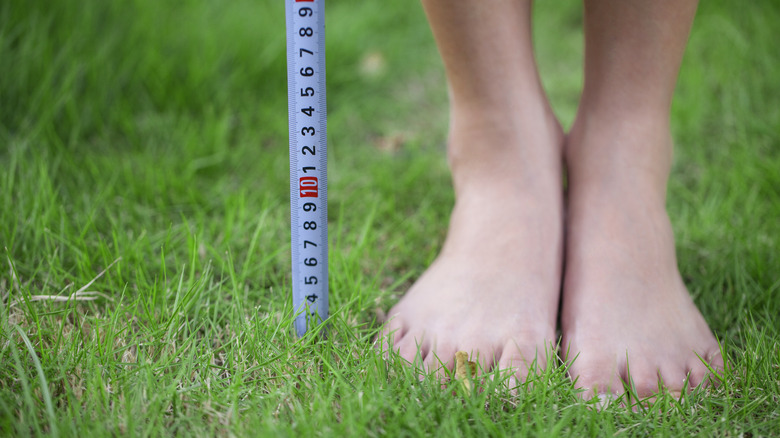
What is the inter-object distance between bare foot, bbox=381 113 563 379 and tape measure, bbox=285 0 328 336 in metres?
0.18

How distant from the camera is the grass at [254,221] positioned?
2.56 ft

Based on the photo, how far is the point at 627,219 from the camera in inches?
41.1

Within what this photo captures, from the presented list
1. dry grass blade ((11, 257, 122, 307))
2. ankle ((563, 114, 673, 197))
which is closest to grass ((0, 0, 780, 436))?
dry grass blade ((11, 257, 122, 307))

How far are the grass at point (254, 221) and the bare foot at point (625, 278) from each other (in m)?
0.07

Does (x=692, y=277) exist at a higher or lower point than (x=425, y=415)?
higher

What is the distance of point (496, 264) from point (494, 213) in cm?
11

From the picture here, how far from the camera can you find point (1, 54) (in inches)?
63.0

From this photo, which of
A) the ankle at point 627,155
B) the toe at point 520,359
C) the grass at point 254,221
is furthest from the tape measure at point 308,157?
the ankle at point 627,155

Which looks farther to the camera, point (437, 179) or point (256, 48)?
point (256, 48)

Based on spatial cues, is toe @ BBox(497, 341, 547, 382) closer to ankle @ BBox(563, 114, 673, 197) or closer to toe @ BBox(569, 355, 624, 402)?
toe @ BBox(569, 355, 624, 402)

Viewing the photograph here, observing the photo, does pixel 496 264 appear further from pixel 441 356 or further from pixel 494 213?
pixel 441 356

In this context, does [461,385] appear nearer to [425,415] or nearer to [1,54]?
[425,415]

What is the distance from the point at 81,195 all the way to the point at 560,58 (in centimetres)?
210

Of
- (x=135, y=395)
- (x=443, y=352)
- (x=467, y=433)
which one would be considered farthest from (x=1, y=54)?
(x=467, y=433)
